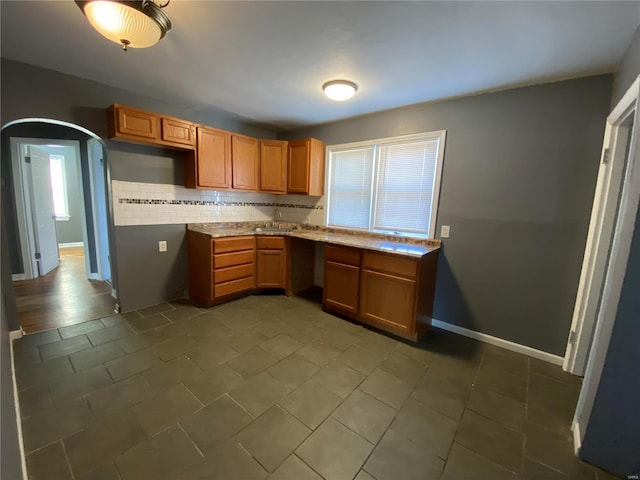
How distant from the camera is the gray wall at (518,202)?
2152 mm

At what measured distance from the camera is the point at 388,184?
3271 mm

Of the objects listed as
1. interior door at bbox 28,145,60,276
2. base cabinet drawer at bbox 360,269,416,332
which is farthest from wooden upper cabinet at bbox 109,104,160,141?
interior door at bbox 28,145,60,276

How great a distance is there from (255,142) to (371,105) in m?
1.64

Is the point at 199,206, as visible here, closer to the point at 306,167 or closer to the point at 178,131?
the point at 178,131

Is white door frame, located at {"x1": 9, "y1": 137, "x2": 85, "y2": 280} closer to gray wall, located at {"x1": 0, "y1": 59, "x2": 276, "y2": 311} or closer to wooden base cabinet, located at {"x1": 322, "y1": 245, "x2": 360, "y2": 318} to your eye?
gray wall, located at {"x1": 0, "y1": 59, "x2": 276, "y2": 311}

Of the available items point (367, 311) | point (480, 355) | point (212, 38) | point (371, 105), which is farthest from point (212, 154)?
point (480, 355)

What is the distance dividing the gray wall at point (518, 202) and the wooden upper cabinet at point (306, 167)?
1.32 meters

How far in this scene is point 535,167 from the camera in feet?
7.57

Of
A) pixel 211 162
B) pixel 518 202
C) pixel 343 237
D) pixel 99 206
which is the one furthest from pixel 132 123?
pixel 518 202

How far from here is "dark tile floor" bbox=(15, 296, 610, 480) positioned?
137 centimetres

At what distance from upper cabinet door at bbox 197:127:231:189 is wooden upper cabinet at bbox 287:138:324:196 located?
864 millimetres

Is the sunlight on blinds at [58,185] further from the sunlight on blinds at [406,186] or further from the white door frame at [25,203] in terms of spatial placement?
the sunlight on blinds at [406,186]

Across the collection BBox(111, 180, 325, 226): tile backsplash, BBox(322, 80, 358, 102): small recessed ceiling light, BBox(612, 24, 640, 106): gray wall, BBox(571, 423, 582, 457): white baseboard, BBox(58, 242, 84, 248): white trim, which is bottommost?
BBox(571, 423, 582, 457): white baseboard

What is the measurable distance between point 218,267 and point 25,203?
3.31 metres
